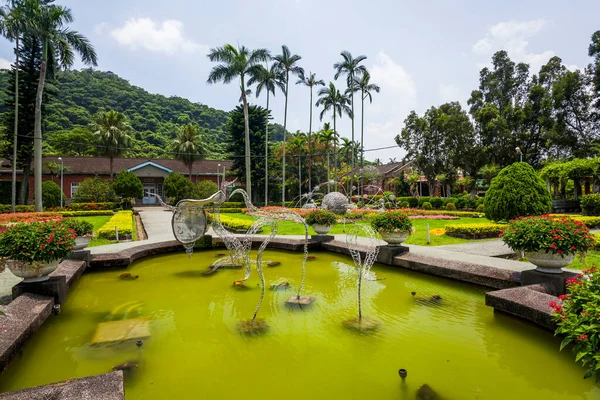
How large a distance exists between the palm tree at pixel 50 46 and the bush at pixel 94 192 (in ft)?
19.1

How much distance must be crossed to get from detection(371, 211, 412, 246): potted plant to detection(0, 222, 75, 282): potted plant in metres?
6.12

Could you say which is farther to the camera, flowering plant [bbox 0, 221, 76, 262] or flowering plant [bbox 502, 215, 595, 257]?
flowering plant [bbox 502, 215, 595, 257]

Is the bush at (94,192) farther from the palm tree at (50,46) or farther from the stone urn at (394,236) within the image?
the stone urn at (394,236)

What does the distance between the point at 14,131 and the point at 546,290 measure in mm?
31291

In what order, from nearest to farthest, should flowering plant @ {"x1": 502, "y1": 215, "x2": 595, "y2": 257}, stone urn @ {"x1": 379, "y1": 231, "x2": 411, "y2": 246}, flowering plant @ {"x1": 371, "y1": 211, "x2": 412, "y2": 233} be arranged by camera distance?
flowering plant @ {"x1": 502, "y1": 215, "x2": 595, "y2": 257}, flowering plant @ {"x1": 371, "y1": 211, "x2": 412, "y2": 233}, stone urn @ {"x1": 379, "y1": 231, "x2": 411, "y2": 246}

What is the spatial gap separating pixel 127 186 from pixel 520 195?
2849 cm

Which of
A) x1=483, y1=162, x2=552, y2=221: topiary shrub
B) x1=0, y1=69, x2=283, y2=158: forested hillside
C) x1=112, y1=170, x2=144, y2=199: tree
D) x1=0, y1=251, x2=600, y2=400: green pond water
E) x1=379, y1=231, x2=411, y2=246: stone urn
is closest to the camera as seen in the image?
x1=0, y1=251, x2=600, y2=400: green pond water

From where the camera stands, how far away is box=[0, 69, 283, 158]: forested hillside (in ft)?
134

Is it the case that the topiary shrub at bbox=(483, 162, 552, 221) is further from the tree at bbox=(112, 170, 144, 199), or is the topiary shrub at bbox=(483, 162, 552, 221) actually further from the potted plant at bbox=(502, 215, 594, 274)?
the tree at bbox=(112, 170, 144, 199)

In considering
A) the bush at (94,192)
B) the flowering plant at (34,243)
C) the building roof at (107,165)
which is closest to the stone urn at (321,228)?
the flowering plant at (34,243)

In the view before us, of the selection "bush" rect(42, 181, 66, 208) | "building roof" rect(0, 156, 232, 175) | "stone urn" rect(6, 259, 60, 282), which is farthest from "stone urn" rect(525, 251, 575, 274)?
"building roof" rect(0, 156, 232, 175)

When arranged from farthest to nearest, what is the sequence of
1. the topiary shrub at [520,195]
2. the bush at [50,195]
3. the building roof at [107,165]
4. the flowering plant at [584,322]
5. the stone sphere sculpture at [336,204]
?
the building roof at [107,165] < the bush at [50,195] < the stone sphere sculpture at [336,204] < the topiary shrub at [520,195] < the flowering plant at [584,322]

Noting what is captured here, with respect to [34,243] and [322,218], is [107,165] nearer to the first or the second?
[322,218]

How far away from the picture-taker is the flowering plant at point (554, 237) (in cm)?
477
